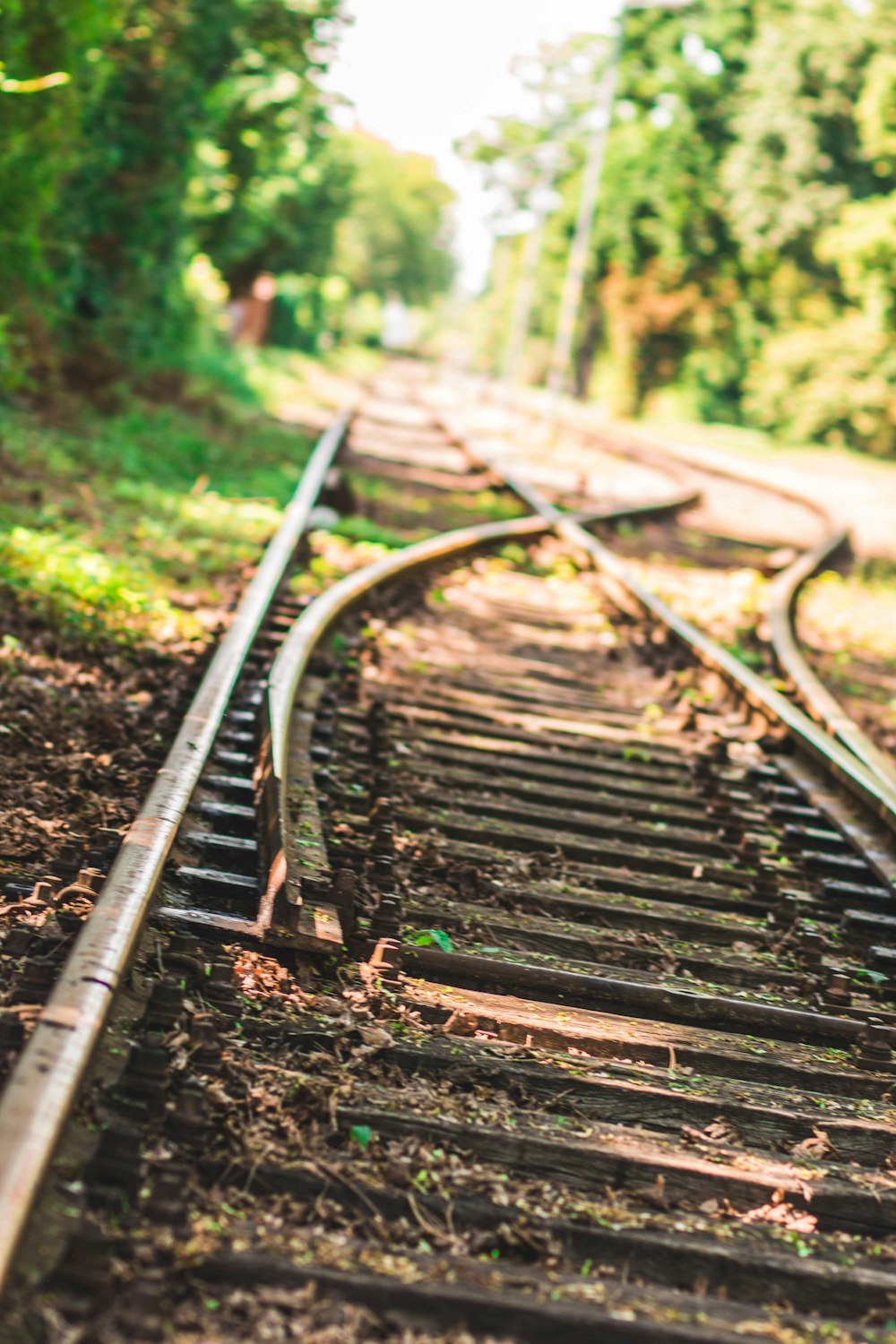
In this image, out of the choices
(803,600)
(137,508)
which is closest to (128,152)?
(137,508)

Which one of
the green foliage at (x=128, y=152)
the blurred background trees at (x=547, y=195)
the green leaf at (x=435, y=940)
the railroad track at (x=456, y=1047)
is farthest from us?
the blurred background trees at (x=547, y=195)

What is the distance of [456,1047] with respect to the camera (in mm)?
3256

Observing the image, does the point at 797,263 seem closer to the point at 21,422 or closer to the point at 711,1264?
the point at 21,422

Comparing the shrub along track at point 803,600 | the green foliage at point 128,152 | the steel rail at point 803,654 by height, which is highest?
the green foliage at point 128,152

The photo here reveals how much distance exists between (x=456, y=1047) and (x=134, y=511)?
286 inches

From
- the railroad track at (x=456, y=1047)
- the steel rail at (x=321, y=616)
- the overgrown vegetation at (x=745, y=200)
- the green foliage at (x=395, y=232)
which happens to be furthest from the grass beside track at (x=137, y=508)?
the green foliage at (x=395, y=232)

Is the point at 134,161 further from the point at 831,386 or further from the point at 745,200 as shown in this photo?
the point at 831,386

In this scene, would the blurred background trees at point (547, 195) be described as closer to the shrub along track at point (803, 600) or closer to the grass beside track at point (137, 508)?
the grass beside track at point (137, 508)

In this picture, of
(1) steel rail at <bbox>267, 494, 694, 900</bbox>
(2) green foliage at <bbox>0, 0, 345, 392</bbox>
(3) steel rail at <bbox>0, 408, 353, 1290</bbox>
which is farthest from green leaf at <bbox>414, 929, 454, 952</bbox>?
(2) green foliage at <bbox>0, 0, 345, 392</bbox>

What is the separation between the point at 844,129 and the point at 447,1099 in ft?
131

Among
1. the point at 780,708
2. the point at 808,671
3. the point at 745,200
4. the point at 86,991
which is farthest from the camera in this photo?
the point at 745,200

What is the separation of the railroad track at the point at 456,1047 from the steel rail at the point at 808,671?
386mm

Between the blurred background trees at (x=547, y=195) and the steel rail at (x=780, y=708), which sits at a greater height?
the blurred background trees at (x=547, y=195)

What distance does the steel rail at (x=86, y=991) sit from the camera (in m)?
2.15
